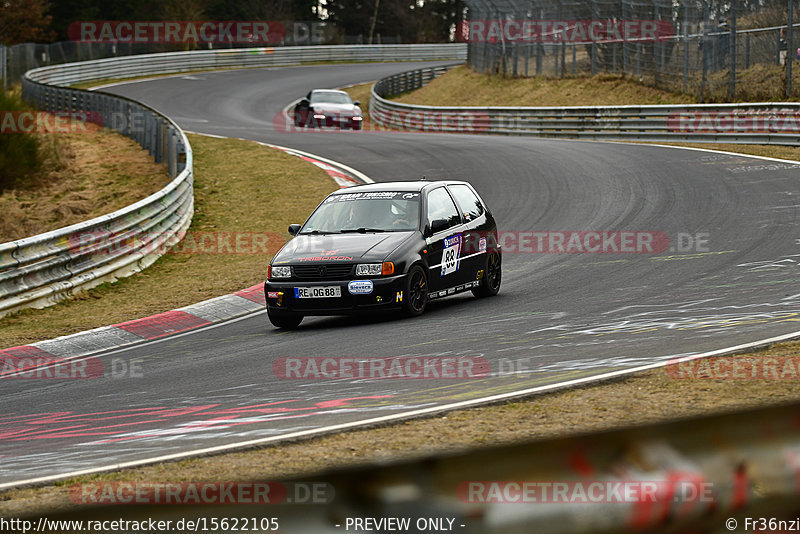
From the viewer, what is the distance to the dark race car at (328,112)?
122ft

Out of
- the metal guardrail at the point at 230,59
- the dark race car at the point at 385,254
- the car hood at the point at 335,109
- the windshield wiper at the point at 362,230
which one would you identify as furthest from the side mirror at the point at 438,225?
the metal guardrail at the point at 230,59

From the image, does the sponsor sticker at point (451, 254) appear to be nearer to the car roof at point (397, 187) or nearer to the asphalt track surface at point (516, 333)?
the asphalt track surface at point (516, 333)

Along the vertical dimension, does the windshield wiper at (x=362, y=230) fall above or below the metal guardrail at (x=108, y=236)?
above

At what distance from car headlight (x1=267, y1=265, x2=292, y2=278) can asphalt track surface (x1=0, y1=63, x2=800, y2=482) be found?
608 millimetres

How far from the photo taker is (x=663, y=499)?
210 centimetres

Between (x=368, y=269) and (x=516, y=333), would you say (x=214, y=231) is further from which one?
(x=516, y=333)

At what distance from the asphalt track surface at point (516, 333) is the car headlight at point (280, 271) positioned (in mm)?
608

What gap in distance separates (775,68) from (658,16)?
18.6ft

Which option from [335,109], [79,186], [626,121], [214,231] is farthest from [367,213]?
[335,109]

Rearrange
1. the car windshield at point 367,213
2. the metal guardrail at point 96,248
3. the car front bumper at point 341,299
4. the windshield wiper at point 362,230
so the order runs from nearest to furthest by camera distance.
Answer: the car front bumper at point 341,299 < the windshield wiper at point 362,230 < the car windshield at point 367,213 < the metal guardrail at point 96,248

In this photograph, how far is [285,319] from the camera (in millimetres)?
11062

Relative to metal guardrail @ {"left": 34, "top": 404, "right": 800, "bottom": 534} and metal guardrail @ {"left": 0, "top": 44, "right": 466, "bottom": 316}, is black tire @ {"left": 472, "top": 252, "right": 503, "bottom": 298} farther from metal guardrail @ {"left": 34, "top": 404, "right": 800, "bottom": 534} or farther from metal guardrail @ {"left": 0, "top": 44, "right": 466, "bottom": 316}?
metal guardrail @ {"left": 34, "top": 404, "right": 800, "bottom": 534}

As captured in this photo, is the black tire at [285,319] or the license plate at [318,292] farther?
the black tire at [285,319]

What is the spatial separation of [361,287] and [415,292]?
687 mm
